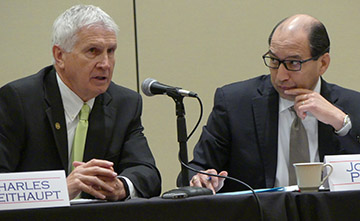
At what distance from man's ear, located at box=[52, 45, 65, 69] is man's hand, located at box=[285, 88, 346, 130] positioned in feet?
3.11

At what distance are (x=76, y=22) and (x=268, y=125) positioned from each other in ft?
2.93

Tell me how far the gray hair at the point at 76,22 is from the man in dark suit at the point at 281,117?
644mm

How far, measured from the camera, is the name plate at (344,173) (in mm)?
1736

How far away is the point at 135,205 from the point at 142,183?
68cm

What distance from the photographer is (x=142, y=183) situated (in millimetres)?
2215

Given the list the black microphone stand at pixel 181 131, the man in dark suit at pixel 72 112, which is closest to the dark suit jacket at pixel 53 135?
the man in dark suit at pixel 72 112

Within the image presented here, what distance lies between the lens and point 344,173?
177 centimetres

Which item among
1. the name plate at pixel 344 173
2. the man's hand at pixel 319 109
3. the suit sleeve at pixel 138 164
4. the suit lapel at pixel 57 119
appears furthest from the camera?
the man's hand at pixel 319 109

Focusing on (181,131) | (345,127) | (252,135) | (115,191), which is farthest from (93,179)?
(345,127)

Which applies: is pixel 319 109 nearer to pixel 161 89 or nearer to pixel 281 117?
pixel 281 117

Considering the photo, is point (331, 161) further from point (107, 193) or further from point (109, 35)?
point (109, 35)

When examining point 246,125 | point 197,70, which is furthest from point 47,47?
point 246,125

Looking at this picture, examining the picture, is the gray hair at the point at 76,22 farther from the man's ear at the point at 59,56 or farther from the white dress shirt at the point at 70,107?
the white dress shirt at the point at 70,107

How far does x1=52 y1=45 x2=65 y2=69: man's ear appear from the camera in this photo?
8.05 feet
